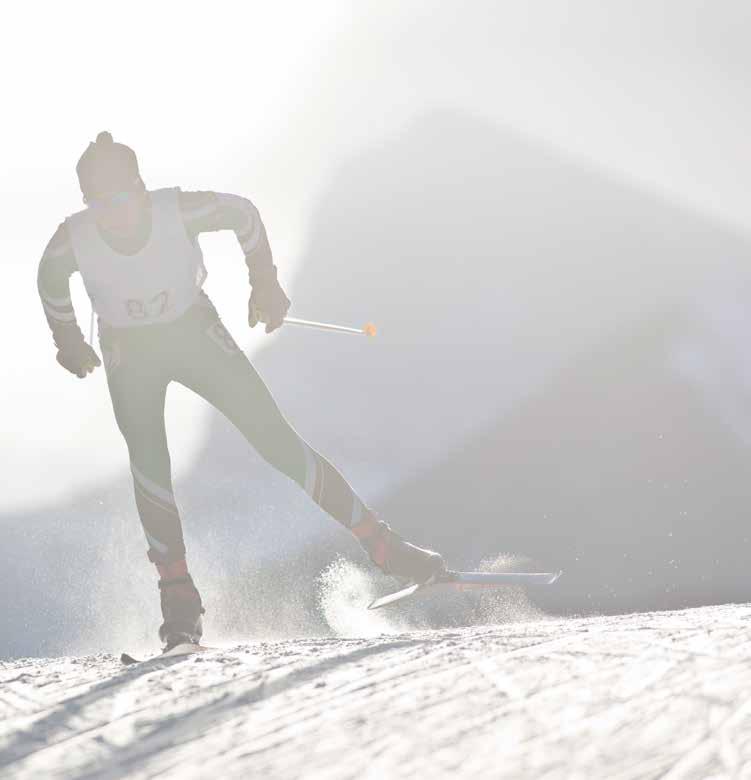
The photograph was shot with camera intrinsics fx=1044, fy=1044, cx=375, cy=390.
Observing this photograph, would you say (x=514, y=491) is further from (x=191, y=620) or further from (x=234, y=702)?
(x=234, y=702)

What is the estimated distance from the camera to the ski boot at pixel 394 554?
16.6ft

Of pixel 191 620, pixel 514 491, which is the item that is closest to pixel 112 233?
pixel 191 620

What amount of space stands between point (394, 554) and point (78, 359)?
5.81 ft

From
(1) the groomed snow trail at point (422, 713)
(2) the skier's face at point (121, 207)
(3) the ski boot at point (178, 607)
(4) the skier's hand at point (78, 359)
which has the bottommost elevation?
(1) the groomed snow trail at point (422, 713)

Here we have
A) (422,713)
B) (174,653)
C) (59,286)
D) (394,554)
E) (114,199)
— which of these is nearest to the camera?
(422,713)

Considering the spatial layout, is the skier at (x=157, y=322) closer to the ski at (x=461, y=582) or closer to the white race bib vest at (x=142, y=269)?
the white race bib vest at (x=142, y=269)

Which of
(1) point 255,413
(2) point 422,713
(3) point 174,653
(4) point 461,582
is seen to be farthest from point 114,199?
(2) point 422,713

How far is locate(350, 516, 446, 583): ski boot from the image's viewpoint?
5.05m

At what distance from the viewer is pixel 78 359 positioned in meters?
4.76

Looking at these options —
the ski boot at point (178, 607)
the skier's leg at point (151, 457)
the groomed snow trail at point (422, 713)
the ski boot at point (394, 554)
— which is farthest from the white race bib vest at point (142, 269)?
the groomed snow trail at point (422, 713)

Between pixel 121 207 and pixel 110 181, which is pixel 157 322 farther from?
pixel 110 181

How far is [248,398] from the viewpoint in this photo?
466 cm

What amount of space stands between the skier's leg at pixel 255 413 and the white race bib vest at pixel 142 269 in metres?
0.23

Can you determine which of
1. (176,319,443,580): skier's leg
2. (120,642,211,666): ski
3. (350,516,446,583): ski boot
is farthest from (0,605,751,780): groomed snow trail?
(350,516,446,583): ski boot
